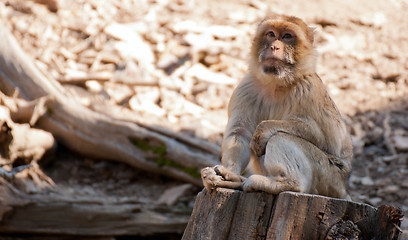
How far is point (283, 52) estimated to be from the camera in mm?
3967

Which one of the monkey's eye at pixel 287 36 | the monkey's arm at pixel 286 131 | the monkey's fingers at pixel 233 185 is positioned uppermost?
the monkey's eye at pixel 287 36

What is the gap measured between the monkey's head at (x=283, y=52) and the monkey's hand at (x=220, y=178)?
926mm

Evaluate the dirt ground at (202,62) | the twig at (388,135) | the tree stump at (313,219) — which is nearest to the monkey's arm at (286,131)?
the tree stump at (313,219)

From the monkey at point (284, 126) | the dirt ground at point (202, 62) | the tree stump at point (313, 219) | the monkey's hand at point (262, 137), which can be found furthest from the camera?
the dirt ground at point (202, 62)

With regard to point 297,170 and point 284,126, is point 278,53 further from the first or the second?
point 297,170

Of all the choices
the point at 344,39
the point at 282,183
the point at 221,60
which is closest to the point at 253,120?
the point at 282,183

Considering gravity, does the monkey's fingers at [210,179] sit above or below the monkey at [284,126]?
below

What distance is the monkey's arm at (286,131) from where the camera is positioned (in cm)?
363

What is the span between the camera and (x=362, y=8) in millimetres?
9953

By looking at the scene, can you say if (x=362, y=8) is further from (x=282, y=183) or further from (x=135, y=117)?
(x=282, y=183)

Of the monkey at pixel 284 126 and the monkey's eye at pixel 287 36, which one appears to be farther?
the monkey's eye at pixel 287 36

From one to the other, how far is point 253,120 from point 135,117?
271 centimetres

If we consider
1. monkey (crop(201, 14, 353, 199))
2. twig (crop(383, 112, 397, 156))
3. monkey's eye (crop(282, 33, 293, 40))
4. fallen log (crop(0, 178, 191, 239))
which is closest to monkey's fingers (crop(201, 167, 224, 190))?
monkey (crop(201, 14, 353, 199))

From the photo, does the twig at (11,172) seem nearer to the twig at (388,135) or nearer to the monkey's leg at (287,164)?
the monkey's leg at (287,164)
